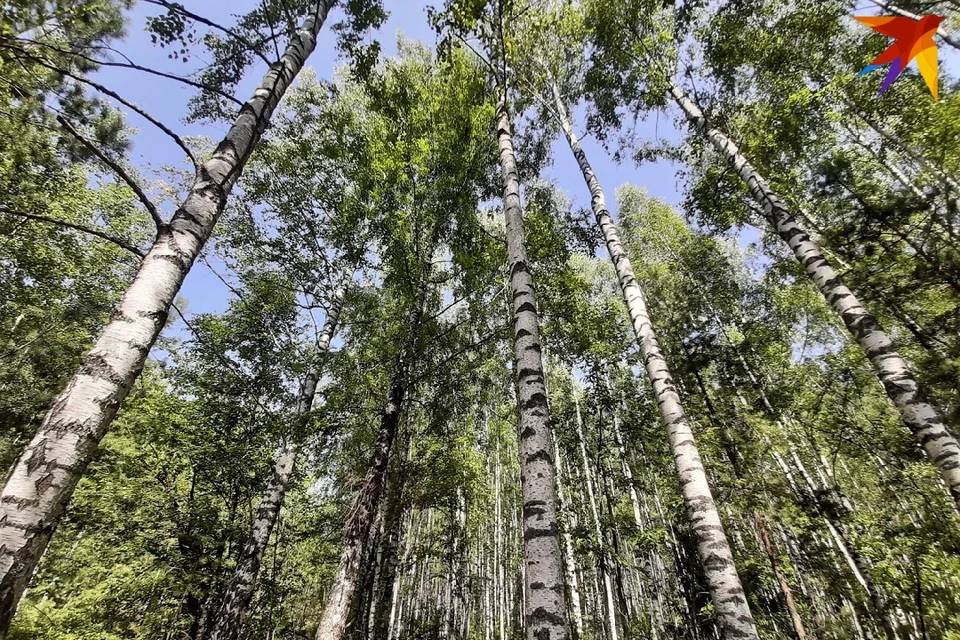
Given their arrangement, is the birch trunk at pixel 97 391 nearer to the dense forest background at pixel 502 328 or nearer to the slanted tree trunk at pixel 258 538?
the dense forest background at pixel 502 328

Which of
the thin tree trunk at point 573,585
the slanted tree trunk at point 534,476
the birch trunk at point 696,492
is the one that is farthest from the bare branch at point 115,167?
the thin tree trunk at point 573,585

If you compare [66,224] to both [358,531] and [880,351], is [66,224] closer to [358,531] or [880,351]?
[358,531]

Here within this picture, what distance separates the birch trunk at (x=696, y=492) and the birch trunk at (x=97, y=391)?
5.04 meters

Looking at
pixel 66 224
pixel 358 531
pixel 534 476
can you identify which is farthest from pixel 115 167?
pixel 358 531

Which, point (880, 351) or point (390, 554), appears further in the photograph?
point (390, 554)

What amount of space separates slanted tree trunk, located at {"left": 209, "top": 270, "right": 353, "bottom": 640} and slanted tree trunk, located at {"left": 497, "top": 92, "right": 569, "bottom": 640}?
154 inches

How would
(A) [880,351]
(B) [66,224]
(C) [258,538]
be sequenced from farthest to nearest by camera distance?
1. (C) [258,538]
2. (A) [880,351]
3. (B) [66,224]

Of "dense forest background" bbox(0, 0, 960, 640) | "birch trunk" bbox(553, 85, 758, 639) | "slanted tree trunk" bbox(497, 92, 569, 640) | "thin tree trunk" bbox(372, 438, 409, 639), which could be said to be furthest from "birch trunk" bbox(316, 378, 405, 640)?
"birch trunk" bbox(553, 85, 758, 639)

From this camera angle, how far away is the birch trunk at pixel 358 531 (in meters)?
4.62

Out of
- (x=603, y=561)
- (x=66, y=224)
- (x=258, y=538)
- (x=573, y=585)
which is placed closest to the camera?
(x=66, y=224)

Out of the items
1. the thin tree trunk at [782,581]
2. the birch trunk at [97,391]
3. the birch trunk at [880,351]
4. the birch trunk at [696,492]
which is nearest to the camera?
the birch trunk at [97,391]

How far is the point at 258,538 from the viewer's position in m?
6.04

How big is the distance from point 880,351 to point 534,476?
15.1ft

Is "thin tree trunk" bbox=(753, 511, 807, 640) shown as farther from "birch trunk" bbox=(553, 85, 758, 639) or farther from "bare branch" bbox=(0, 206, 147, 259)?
"bare branch" bbox=(0, 206, 147, 259)
